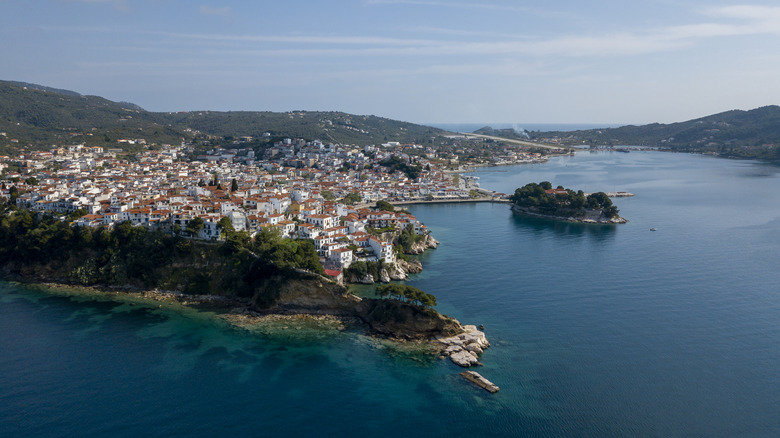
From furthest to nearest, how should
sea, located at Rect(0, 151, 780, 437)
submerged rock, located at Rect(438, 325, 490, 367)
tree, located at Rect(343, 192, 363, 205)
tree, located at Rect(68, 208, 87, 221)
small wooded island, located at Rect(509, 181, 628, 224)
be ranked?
tree, located at Rect(343, 192, 363, 205)
small wooded island, located at Rect(509, 181, 628, 224)
tree, located at Rect(68, 208, 87, 221)
submerged rock, located at Rect(438, 325, 490, 367)
sea, located at Rect(0, 151, 780, 437)

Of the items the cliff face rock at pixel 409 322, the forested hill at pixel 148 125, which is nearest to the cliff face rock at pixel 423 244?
the cliff face rock at pixel 409 322

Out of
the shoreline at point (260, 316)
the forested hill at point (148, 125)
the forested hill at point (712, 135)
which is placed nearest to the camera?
the shoreline at point (260, 316)

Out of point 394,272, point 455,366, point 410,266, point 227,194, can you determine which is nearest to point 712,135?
point 410,266

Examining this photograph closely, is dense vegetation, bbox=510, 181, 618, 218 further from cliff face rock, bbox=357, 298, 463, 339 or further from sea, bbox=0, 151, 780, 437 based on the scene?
cliff face rock, bbox=357, 298, 463, 339

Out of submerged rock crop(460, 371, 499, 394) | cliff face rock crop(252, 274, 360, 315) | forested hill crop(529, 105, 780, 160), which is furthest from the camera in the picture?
forested hill crop(529, 105, 780, 160)

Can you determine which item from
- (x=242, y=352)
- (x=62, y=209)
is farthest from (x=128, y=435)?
(x=62, y=209)

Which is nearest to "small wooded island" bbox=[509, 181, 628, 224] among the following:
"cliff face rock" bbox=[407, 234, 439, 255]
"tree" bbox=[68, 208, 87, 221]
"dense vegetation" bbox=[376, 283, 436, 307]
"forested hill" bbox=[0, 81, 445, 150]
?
"cliff face rock" bbox=[407, 234, 439, 255]

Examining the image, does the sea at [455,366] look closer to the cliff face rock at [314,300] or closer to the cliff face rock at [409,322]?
the cliff face rock at [409,322]
